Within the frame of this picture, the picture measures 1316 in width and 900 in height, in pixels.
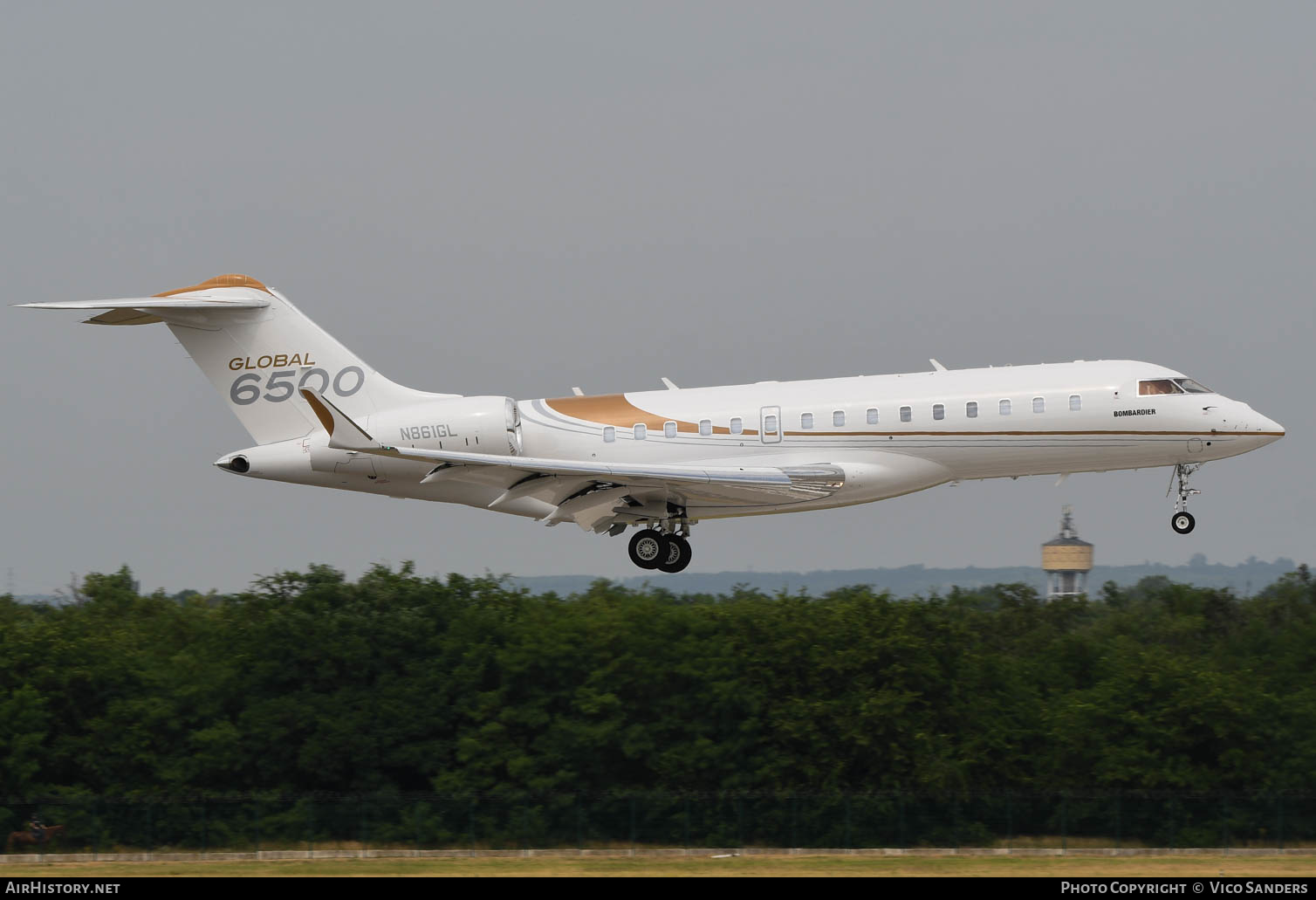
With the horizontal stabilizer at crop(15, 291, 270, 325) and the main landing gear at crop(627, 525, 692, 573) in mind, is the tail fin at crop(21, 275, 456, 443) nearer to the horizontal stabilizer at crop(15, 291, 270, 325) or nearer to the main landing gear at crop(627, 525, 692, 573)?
the horizontal stabilizer at crop(15, 291, 270, 325)

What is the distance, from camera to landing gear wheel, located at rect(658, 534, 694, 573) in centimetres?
3019

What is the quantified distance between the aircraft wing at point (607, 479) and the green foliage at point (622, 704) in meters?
12.2

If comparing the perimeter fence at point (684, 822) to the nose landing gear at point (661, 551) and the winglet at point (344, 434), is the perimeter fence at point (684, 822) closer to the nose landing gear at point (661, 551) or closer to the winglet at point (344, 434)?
the nose landing gear at point (661, 551)

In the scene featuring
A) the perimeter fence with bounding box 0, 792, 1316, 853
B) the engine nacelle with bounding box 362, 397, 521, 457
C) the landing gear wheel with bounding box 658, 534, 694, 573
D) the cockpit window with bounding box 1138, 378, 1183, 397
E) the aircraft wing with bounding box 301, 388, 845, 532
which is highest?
the cockpit window with bounding box 1138, 378, 1183, 397

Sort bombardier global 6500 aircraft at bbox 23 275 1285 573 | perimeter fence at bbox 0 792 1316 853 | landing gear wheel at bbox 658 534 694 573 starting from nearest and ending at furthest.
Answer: bombardier global 6500 aircraft at bbox 23 275 1285 573 → landing gear wheel at bbox 658 534 694 573 → perimeter fence at bbox 0 792 1316 853

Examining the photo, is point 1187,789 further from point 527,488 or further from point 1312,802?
point 527,488

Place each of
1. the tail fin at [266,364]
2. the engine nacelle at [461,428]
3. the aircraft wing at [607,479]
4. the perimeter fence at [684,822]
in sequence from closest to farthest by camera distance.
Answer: the aircraft wing at [607,479] < the engine nacelle at [461,428] < the tail fin at [266,364] < the perimeter fence at [684,822]

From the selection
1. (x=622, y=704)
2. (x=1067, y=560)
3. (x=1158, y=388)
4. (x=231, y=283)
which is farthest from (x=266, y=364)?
(x=1067, y=560)

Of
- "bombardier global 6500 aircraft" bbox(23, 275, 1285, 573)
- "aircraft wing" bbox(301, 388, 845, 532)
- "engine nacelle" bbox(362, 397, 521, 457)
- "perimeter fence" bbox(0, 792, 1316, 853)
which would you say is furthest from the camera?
"perimeter fence" bbox(0, 792, 1316, 853)

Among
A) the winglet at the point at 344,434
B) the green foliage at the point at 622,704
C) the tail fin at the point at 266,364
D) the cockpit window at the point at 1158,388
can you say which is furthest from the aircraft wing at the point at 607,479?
the green foliage at the point at 622,704

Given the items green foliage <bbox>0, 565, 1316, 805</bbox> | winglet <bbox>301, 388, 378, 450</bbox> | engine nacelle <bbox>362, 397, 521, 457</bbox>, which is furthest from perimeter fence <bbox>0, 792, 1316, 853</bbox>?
winglet <bbox>301, 388, 378, 450</bbox>

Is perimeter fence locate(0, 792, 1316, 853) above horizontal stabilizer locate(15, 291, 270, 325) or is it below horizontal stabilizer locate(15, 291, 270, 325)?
below

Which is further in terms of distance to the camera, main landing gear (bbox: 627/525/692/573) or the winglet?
main landing gear (bbox: 627/525/692/573)

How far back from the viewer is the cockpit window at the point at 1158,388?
27969mm
